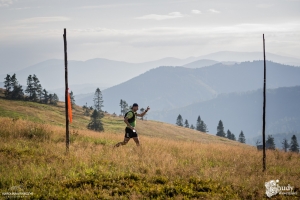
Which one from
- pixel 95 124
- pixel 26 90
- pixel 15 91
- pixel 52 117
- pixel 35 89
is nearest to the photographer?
pixel 52 117

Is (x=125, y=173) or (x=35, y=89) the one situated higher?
(x=35, y=89)

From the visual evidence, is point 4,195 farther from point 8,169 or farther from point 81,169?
point 81,169

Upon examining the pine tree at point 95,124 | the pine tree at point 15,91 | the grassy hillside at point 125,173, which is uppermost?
the pine tree at point 15,91

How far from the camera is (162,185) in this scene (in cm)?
845

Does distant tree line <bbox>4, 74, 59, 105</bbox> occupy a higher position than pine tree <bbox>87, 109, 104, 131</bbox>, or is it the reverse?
distant tree line <bbox>4, 74, 59, 105</bbox>

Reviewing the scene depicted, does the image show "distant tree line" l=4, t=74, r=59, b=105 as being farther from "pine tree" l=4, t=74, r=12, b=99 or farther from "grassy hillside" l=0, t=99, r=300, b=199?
"grassy hillside" l=0, t=99, r=300, b=199

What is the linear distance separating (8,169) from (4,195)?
6.27 feet

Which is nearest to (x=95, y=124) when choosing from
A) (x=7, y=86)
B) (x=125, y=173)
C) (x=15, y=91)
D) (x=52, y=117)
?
(x=52, y=117)

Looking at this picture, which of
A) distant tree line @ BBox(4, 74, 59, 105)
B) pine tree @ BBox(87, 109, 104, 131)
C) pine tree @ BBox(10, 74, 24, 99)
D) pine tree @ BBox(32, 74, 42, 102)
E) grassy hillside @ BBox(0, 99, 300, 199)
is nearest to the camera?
grassy hillside @ BBox(0, 99, 300, 199)

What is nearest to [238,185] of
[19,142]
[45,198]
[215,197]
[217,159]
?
[215,197]

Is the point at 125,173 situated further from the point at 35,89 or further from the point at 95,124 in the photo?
the point at 35,89

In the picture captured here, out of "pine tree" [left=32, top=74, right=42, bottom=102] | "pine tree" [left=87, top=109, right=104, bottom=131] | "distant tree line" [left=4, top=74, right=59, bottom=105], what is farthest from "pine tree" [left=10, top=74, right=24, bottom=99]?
"pine tree" [left=87, top=109, right=104, bottom=131]

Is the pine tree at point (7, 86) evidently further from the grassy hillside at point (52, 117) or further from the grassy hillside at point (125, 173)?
the grassy hillside at point (125, 173)

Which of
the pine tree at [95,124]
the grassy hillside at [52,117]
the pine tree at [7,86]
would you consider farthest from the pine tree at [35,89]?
the pine tree at [95,124]
